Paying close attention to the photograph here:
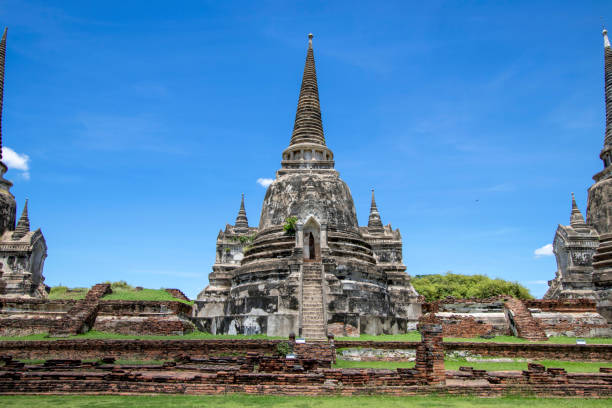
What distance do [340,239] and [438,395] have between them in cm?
1428

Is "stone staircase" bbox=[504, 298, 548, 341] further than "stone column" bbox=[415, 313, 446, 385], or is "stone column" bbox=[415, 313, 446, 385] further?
"stone staircase" bbox=[504, 298, 548, 341]

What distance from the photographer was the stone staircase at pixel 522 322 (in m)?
18.4

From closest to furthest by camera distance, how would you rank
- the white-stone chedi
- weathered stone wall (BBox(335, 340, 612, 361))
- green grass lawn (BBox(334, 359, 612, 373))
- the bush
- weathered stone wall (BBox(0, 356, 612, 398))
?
1. weathered stone wall (BBox(0, 356, 612, 398))
2. green grass lawn (BBox(334, 359, 612, 373))
3. weathered stone wall (BBox(335, 340, 612, 361))
4. the white-stone chedi
5. the bush

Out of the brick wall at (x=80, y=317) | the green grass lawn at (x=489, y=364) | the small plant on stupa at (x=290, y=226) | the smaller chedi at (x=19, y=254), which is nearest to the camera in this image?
the green grass lawn at (x=489, y=364)

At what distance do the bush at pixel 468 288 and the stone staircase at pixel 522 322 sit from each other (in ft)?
63.6

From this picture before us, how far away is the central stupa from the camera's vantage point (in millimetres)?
19422

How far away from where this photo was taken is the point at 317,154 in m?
26.9

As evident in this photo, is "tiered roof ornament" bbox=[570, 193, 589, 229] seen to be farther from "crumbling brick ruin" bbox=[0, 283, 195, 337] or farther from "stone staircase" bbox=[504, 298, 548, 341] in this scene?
"crumbling brick ruin" bbox=[0, 283, 195, 337]

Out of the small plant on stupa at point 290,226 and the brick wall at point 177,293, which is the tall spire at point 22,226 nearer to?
the brick wall at point 177,293

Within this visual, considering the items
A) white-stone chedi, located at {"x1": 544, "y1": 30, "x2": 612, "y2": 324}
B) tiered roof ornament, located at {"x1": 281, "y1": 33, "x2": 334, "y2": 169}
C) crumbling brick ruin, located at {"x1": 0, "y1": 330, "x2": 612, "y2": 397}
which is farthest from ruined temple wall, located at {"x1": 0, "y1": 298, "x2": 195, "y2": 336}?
white-stone chedi, located at {"x1": 544, "y1": 30, "x2": 612, "y2": 324}

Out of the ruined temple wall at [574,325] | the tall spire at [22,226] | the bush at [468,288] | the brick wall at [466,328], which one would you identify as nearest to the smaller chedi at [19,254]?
the tall spire at [22,226]

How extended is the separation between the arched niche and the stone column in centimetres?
1250

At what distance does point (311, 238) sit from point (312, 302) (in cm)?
404

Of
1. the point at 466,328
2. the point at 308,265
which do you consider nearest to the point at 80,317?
the point at 308,265
